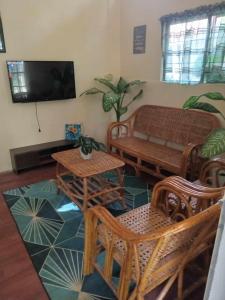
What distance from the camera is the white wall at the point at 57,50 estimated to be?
3.04 m

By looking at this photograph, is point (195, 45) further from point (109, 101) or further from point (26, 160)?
point (26, 160)

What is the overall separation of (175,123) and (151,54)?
109 cm

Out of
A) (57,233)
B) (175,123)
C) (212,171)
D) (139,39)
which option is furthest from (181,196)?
(139,39)

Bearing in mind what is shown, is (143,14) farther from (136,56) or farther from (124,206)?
(124,206)

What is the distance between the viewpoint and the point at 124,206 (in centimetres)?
241

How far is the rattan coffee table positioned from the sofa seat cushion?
472mm

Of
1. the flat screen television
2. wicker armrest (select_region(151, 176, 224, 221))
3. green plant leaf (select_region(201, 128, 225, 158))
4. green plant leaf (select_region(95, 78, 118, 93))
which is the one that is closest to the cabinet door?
the flat screen television

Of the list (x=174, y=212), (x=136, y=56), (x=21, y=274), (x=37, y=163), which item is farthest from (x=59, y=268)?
(x=136, y=56)

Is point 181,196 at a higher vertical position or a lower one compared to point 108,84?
lower

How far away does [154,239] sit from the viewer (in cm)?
100

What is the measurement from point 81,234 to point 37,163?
1586mm

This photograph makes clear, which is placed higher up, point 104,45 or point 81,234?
point 104,45

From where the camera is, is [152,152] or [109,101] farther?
[109,101]

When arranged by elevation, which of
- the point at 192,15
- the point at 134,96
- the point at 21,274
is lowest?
the point at 21,274
